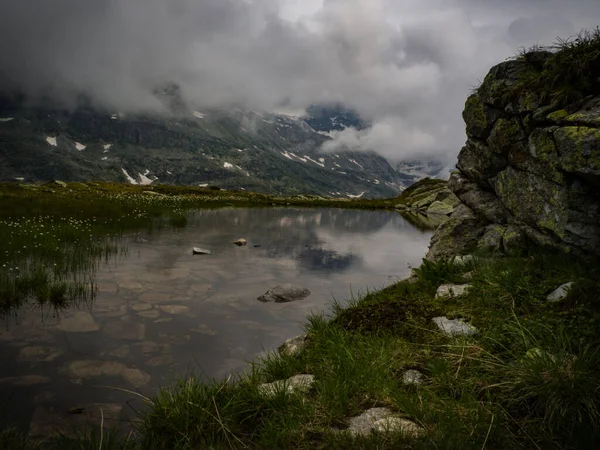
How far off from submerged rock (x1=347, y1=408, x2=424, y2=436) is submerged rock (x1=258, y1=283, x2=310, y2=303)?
7963 mm

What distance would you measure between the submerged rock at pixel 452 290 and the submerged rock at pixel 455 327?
122 centimetres

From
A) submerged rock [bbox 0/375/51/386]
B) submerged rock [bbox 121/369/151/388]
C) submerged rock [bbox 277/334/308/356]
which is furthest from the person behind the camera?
submerged rock [bbox 277/334/308/356]

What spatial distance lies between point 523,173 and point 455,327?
5.36m

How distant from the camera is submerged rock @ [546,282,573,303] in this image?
19.6 ft

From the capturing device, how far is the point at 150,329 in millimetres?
9070

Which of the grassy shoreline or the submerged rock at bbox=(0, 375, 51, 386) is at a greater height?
the grassy shoreline

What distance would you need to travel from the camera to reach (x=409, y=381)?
16.9 feet

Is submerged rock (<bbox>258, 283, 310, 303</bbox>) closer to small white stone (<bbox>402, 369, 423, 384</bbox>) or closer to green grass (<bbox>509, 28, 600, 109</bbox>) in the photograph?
small white stone (<bbox>402, 369, 423, 384</bbox>)

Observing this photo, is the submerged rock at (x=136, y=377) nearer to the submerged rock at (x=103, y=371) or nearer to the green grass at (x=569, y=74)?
the submerged rock at (x=103, y=371)

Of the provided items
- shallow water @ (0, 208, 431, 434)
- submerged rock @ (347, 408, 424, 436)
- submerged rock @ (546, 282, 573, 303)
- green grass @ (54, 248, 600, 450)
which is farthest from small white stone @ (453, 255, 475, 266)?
submerged rock @ (347, 408, 424, 436)

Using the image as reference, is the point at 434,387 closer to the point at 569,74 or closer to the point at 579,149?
the point at 579,149

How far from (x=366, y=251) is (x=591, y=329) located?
19603mm

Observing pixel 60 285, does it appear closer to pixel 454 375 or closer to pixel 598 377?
pixel 454 375

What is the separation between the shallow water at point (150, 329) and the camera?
620 cm
